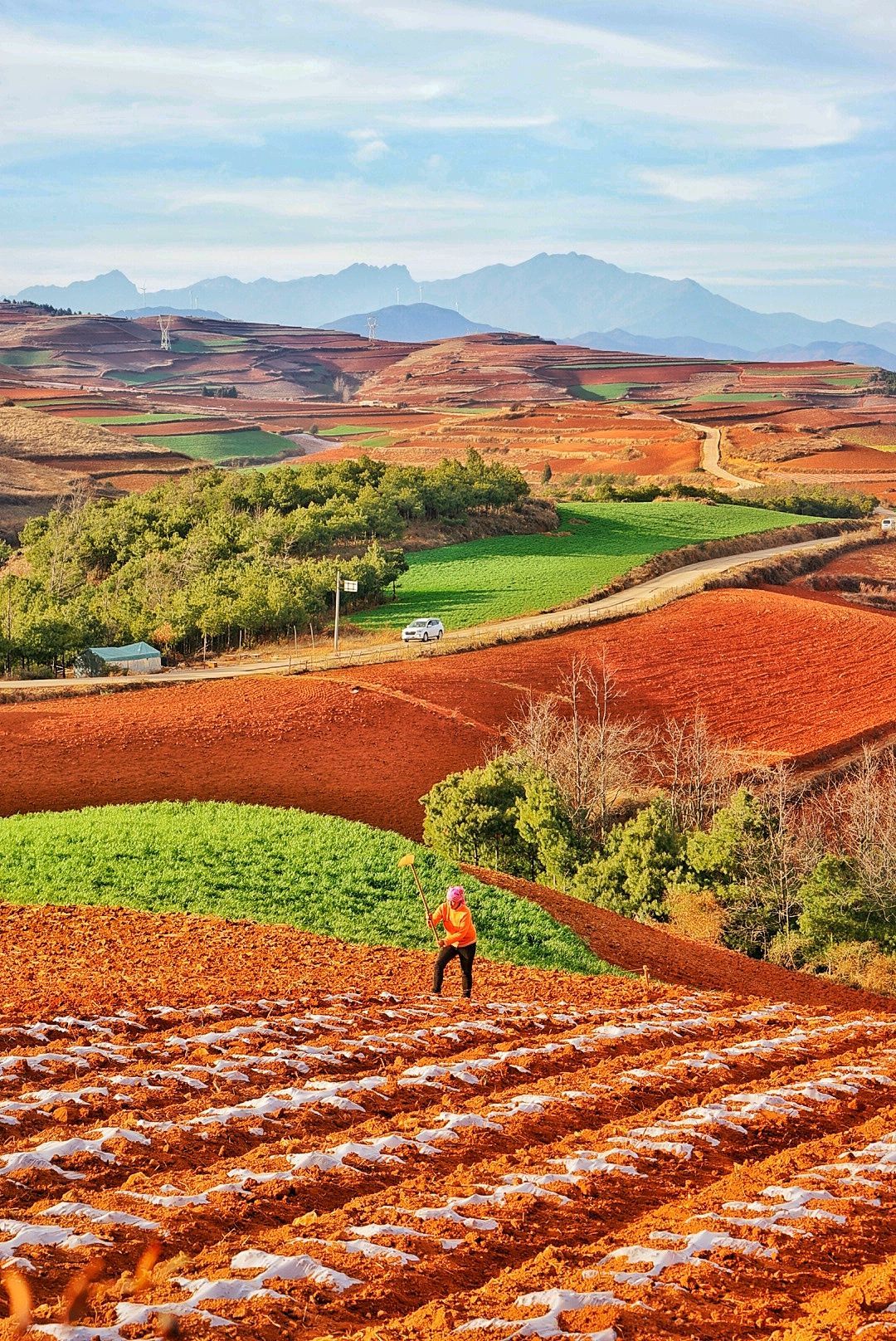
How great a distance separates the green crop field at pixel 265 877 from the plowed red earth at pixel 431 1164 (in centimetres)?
613

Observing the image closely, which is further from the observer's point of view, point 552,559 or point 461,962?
point 552,559

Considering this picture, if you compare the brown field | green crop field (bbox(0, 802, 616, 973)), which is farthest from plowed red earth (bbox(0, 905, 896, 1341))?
the brown field

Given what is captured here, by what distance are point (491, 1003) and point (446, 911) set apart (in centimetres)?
146

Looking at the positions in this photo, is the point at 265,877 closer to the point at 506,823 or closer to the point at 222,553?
the point at 506,823

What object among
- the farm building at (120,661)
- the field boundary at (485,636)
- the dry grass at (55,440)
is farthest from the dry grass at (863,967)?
the dry grass at (55,440)

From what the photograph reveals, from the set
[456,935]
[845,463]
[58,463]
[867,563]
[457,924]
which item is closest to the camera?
[457,924]

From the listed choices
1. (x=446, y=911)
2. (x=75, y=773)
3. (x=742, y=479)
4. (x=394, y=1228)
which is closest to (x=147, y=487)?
(x=742, y=479)

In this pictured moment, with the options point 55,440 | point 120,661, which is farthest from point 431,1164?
point 55,440

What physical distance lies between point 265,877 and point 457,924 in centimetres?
991

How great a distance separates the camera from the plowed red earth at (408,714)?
38.0 m

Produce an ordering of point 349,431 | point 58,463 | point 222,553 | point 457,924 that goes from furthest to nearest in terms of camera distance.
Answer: point 349,431, point 58,463, point 222,553, point 457,924

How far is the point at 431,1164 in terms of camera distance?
10.3 m

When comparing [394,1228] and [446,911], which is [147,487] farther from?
[394,1228]

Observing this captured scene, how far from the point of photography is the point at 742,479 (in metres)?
125
